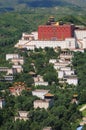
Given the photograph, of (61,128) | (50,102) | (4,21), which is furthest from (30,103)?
(4,21)

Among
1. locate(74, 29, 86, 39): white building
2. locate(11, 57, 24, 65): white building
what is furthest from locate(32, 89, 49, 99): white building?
locate(74, 29, 86, 39): white building

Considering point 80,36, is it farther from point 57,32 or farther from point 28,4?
point 28,4

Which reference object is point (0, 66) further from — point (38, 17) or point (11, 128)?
point (38, 17)

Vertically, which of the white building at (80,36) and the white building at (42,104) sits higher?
the white building at (42,104)

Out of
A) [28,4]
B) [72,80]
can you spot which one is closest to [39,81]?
[72,80]

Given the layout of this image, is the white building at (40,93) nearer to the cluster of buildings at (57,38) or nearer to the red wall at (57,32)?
the cluster of buildings at (57,38)

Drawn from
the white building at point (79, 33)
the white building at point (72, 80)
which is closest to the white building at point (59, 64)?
the white building at point (72, 80)
